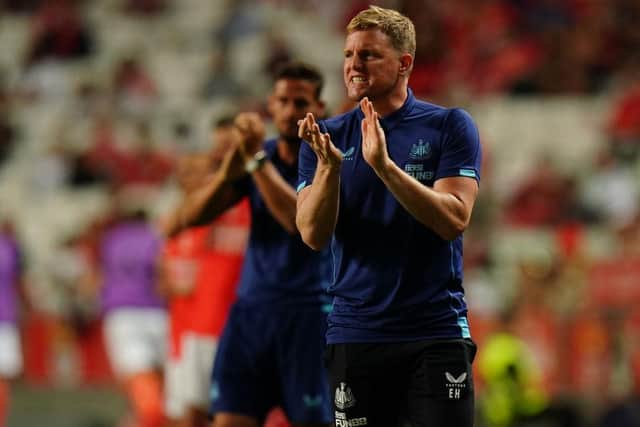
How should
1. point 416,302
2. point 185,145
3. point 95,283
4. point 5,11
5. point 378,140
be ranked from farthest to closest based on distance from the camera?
point 5,11 → point 185,145 → point 95,283 → point 416,302 → point 378,140

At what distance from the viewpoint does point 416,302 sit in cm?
445

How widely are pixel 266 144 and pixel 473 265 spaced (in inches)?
252

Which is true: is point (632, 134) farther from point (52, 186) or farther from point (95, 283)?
point (52, 186)

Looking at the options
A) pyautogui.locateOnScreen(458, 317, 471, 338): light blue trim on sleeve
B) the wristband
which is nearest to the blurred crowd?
the wristband

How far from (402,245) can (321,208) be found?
13.2 inches

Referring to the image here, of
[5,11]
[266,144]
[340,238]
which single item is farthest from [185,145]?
[340,238]

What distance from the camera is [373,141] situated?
4137 millimetres

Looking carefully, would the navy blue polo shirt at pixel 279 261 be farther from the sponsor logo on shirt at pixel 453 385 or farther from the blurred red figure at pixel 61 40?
the blurred red figure at pixel 61 40

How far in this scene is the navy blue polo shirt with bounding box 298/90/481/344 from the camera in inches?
176

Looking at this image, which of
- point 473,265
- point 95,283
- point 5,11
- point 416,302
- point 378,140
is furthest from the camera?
point 5,11

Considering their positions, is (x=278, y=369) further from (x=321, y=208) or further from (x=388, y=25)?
(x=388, y=25)

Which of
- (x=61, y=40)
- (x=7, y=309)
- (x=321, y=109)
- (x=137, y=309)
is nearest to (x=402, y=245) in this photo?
(x=321, y=109)

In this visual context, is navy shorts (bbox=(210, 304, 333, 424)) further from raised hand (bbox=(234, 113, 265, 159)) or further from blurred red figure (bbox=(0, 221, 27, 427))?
blurred red figure (bbox=(0, 221, 27, 427))

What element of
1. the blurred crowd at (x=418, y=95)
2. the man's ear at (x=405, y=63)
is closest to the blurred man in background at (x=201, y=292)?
the man's ear at (x=405, y=63)
